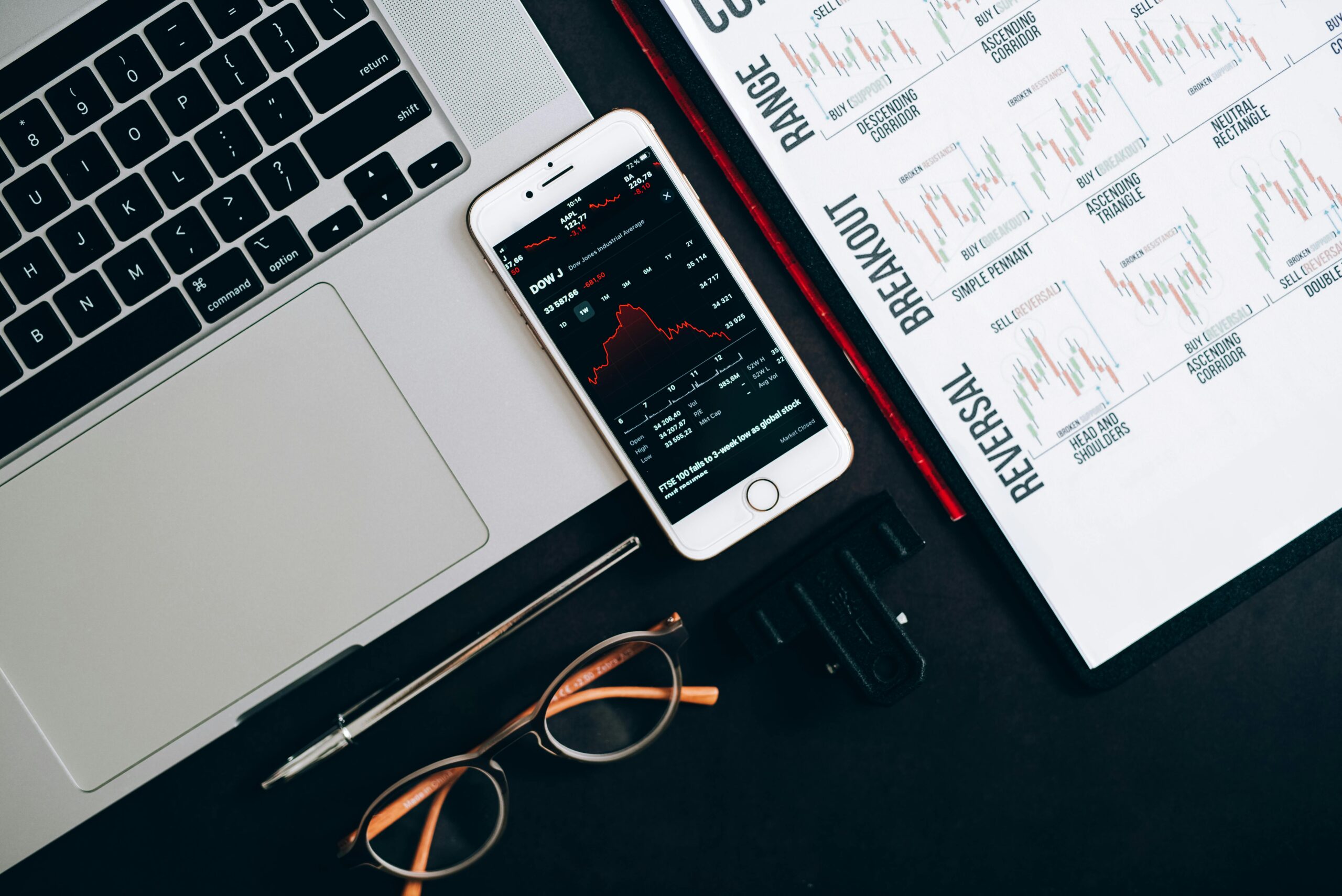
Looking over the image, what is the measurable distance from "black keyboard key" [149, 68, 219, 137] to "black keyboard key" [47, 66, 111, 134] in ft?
0.12

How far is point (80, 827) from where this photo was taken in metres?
0.60

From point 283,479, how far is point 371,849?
291 millimetres

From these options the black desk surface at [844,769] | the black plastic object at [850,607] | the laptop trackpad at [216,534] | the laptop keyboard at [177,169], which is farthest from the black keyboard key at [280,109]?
the black plastic object at [850,607]

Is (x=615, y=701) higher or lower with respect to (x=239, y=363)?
lower

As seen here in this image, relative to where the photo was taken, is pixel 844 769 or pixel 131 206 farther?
pixel 844 769

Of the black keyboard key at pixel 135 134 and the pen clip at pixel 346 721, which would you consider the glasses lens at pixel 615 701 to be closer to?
the pen clip at pixel 346 721

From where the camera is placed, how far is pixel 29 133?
19.4 inches

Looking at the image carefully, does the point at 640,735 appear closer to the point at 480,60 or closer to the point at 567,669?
the point at 567,669

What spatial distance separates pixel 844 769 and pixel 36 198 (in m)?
0.70

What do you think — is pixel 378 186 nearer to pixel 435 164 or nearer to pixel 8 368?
pixel 435 164

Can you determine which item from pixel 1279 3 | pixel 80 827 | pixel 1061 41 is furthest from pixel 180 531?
pixel 1279 3

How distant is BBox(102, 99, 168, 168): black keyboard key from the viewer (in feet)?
1.61

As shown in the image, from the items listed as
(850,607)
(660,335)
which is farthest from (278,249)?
(850,607)

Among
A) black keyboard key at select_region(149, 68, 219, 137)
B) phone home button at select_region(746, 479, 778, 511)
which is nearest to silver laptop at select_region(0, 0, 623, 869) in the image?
black keyboard key at select_region(149, 68, 219, 137)
